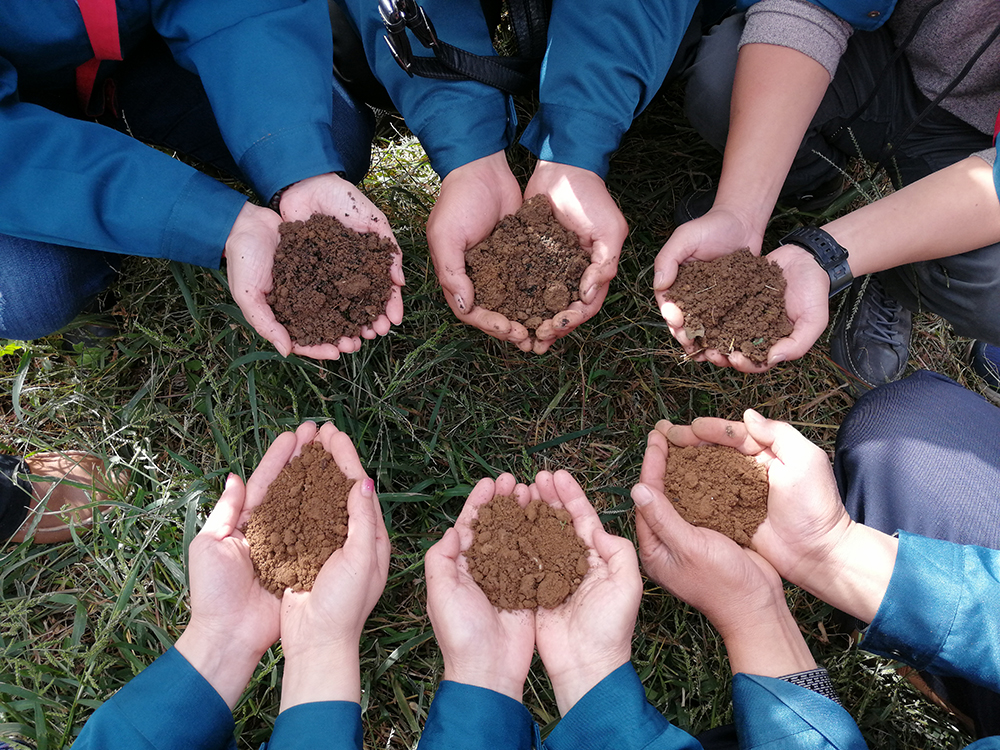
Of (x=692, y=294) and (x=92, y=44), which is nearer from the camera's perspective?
(x=92, y=44)

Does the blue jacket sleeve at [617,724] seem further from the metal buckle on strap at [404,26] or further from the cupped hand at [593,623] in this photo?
the metal buckle on strap at [404,26]

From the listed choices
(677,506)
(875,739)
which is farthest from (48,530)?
(875,739)

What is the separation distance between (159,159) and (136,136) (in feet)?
2.15

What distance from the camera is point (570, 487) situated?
209 cm

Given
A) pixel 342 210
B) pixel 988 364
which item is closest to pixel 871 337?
pixel 988 364

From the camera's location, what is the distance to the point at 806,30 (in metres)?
2.16

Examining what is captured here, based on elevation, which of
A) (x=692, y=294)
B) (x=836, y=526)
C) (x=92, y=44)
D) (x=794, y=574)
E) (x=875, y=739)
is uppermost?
(x=92, y=44)

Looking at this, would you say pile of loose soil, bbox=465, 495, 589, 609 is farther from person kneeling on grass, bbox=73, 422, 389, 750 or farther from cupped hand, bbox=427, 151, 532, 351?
cupped hand, bbox=427, 151, 532, 351

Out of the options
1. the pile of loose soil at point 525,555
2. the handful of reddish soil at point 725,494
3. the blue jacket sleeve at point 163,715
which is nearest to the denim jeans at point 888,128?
the handful of reddish soil at point 725,494

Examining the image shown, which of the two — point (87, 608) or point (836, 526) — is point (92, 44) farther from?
point (836, 526)

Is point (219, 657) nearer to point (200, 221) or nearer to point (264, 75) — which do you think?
point (200, 221)

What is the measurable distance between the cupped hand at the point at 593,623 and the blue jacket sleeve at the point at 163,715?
0.94 m

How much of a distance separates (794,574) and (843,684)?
29.2 inches

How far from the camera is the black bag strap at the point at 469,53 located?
6.24 ft
